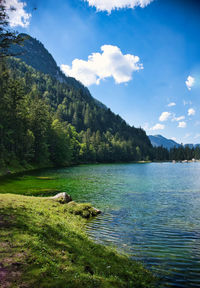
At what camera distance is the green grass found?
7.32 meters

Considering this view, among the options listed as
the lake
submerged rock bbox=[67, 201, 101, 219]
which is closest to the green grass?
the lake

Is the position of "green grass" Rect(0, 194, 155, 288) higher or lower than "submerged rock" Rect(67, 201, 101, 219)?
higher

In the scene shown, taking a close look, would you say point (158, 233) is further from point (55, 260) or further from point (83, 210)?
point (55, 260)

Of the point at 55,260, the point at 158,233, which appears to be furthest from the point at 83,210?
the point at 55,260

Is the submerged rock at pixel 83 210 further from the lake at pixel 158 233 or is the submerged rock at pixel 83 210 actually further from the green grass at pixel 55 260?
the green grass at pixel 55 260

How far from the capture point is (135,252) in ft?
40.5

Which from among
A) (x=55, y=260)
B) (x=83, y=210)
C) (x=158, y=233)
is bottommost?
(x=158, y=233)

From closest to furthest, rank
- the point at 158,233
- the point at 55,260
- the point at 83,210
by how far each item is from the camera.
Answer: the point at 55,260 → the point at 158,233 → the point at 83,210

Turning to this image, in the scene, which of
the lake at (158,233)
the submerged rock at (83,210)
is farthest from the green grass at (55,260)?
the submerged rock at (83,210)

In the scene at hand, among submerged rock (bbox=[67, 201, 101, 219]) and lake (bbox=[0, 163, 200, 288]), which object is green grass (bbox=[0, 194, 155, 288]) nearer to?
lake (bbox=[0, 163, 200, 288])

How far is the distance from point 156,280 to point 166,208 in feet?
52.3

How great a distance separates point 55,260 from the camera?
866 centimetres

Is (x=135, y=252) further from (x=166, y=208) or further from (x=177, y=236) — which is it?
(x=166, y=208)

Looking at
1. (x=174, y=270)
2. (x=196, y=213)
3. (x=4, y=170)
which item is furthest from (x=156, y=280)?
(x=4, y=170)
